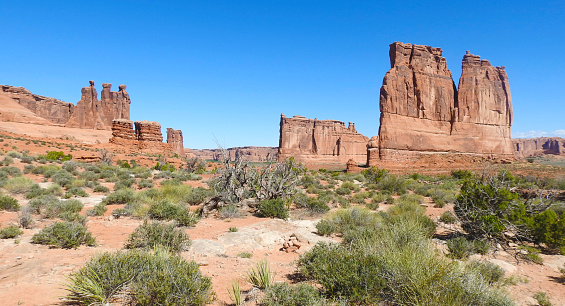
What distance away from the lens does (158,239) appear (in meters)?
→ 5.38

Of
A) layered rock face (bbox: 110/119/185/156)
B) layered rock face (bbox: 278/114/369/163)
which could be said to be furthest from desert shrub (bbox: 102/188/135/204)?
layered rock face (bbox: 278/114/369/163)

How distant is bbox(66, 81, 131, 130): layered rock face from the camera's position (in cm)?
6235

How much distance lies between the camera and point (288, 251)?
616cm

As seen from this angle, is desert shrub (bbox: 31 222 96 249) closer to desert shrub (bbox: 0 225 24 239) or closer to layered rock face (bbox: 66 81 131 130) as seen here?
desert shrub (bbox: 0 225 24 239)

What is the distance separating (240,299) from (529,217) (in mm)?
8193

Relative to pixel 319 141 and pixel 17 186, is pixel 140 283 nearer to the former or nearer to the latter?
pixel 17 186

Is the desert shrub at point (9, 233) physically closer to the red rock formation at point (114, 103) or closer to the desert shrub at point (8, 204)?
the desert shrub at point (8, 204)

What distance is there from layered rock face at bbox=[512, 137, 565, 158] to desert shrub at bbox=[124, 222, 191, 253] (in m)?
120

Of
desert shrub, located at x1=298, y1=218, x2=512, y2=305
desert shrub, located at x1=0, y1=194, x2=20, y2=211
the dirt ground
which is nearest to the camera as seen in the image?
desert shrub, located at x1=298, y1=218, x2=512, y2=305

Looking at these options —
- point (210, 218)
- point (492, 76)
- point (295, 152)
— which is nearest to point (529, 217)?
point (210, 218)

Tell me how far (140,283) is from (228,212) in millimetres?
6138

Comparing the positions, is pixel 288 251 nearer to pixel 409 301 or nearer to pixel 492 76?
pixel 409 301

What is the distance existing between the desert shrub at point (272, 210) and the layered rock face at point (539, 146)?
11612cm

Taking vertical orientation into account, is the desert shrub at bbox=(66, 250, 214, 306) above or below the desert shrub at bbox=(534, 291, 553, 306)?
above
